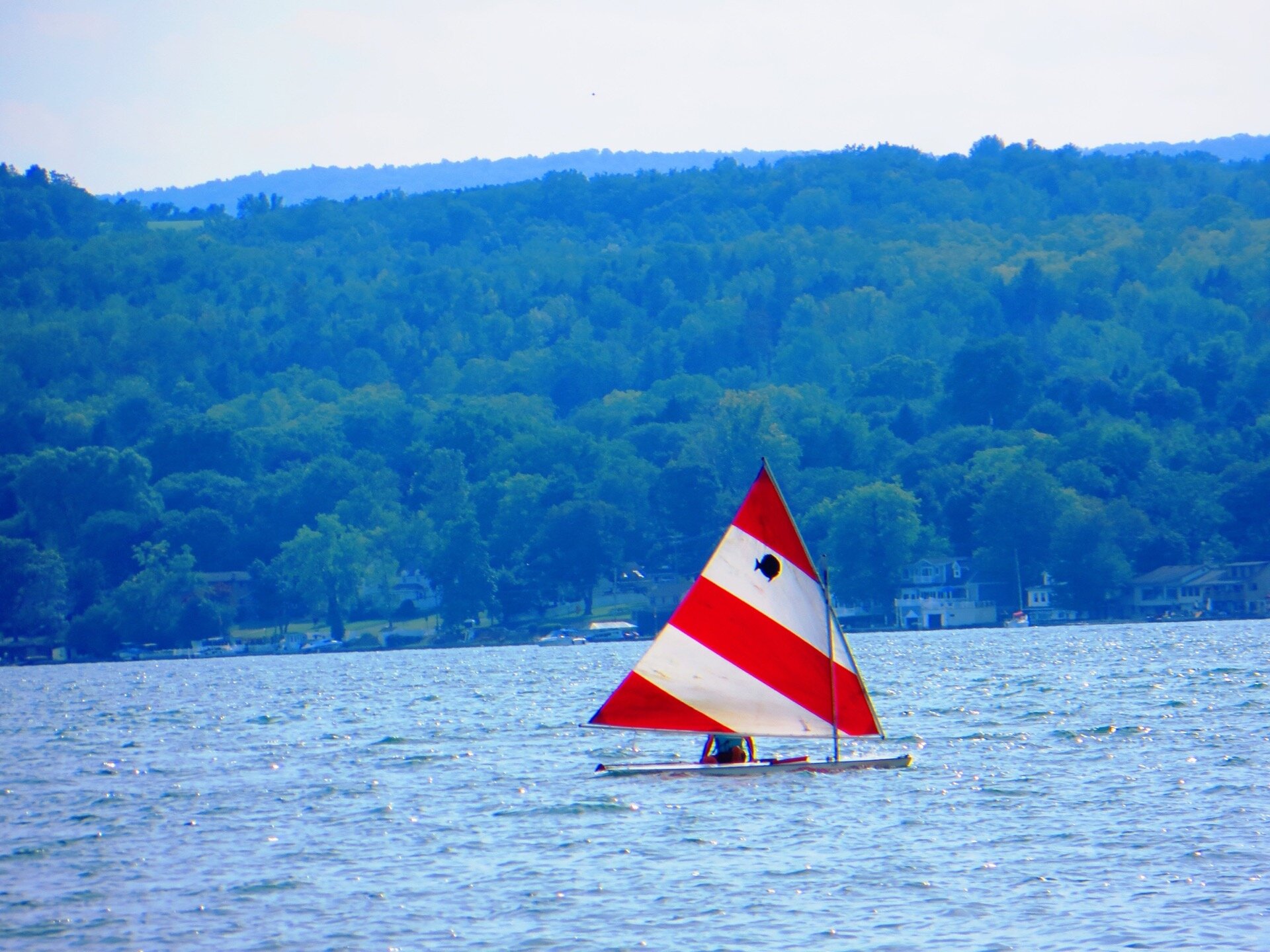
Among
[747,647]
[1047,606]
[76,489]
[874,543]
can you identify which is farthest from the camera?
[76,489]

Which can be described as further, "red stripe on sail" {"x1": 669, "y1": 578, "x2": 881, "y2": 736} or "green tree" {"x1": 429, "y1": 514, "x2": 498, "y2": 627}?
"green tree" {"x1": 429, "y1": 514, "x2": 498, "y2": 627}

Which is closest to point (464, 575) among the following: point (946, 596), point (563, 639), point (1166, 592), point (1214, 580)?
point (563, 639)

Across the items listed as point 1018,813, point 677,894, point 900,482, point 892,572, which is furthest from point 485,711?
point 900,482

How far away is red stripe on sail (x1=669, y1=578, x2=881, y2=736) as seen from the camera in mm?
33812

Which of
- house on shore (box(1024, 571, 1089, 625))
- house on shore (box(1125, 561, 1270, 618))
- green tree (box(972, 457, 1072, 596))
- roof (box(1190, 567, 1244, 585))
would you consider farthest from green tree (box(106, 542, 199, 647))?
roof (box(1190, 567, 1244, 585))

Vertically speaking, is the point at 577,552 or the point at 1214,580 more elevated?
the point at 577,552

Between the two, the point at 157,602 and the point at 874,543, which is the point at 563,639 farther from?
the point at 157,602

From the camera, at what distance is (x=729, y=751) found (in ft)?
118

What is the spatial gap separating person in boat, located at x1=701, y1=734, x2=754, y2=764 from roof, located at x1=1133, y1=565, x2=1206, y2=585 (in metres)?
117

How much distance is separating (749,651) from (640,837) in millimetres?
4608

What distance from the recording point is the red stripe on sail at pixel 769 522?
33.7 metres

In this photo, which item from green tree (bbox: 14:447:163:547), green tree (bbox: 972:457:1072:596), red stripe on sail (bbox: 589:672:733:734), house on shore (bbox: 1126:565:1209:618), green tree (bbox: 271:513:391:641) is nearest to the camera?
red stripe on sail (bbox: 589:672:733:734)

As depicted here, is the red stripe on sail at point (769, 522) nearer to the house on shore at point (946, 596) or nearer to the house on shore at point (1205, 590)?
the house on shore at point (1205, 590)

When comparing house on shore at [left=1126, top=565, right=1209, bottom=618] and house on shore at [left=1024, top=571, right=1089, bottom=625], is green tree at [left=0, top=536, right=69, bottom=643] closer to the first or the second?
house on shore at [left=1024, top=571, right=1089, bottom=625]
